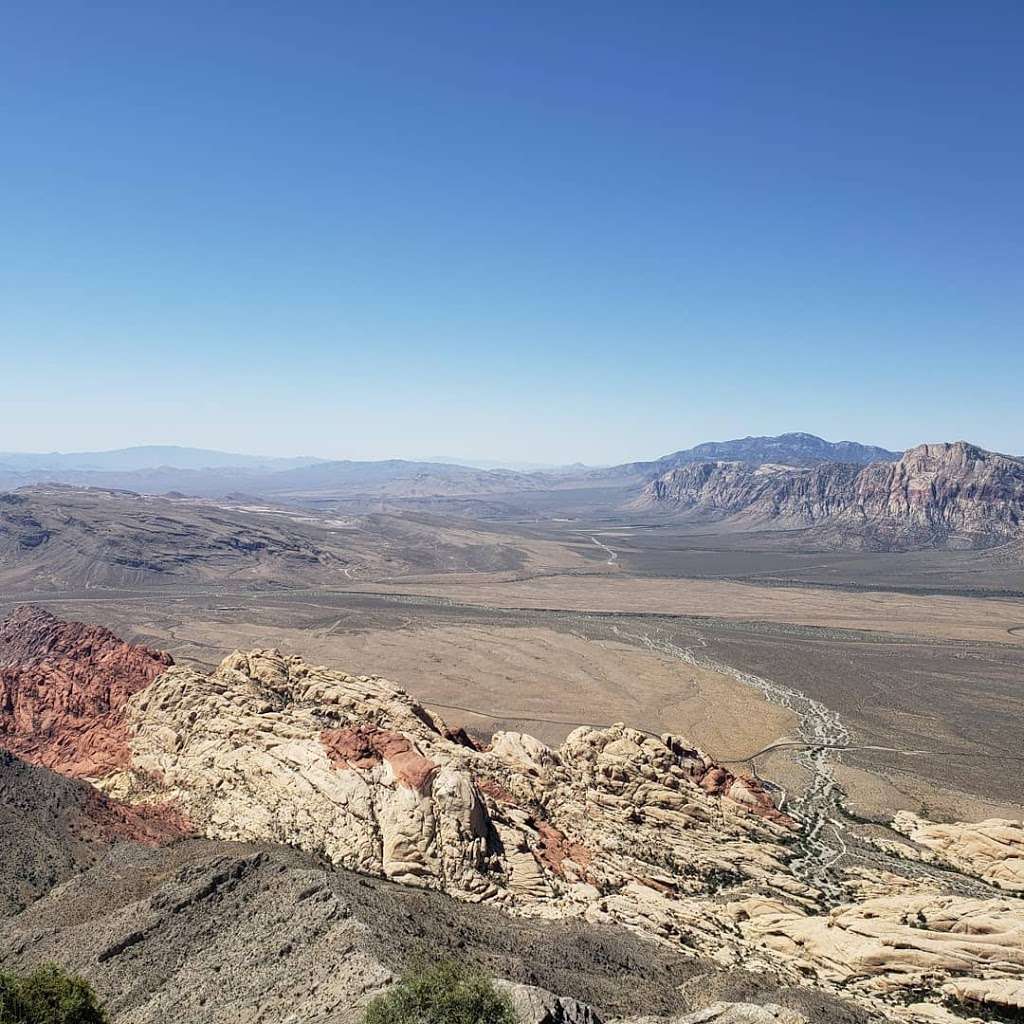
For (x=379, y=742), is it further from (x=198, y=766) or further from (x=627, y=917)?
(x=627, y=917)

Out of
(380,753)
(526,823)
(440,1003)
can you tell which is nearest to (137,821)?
(380,753)

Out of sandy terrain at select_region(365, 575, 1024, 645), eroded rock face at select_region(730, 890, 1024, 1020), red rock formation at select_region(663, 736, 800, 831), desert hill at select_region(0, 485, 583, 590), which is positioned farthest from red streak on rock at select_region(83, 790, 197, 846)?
desert hill at select_region(0, 485, 583, 590)

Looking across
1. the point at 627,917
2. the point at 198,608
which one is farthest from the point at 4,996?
the point at 198,608

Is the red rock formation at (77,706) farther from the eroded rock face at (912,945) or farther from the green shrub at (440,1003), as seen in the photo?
the eroded rock face at (912,945)

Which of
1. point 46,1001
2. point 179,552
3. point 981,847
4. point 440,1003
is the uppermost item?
point 440,1003

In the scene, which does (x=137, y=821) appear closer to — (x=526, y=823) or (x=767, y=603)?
(x=526, y=823)

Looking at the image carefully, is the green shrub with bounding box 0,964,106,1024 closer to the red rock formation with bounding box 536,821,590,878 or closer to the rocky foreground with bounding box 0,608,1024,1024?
the rocky foreground with bounding box 0,608,1024,1024
